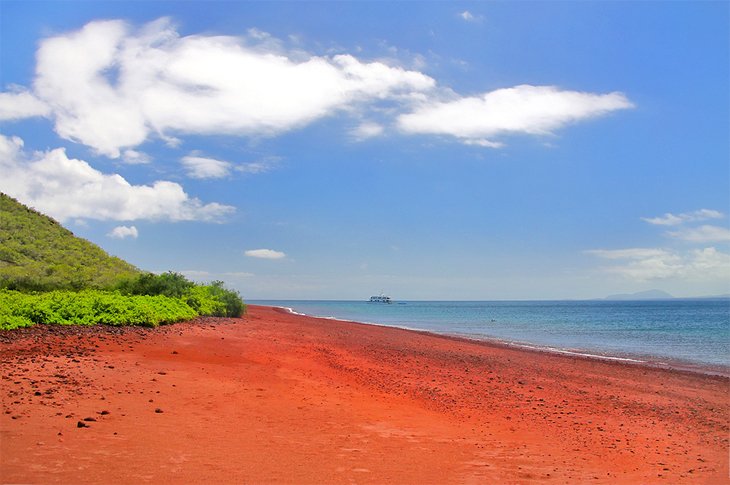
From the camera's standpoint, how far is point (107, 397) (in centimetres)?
979

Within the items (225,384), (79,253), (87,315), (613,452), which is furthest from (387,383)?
(79,253)

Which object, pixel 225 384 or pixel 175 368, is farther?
pixel 175 368

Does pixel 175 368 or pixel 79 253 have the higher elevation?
pixel 79 253

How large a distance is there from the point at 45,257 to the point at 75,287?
7.83 meters

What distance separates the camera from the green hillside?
912 inches

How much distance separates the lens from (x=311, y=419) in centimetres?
1008

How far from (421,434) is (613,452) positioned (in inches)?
133

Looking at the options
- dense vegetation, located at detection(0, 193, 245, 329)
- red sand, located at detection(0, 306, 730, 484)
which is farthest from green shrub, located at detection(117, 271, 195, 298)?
red sand, located at detection(0, 306, 730, 484)

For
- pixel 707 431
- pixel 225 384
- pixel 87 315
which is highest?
pixel 87 315

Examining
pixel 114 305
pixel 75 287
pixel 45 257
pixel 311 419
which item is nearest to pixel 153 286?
pixel 75 287

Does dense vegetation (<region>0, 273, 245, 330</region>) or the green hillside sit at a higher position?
the green hillside

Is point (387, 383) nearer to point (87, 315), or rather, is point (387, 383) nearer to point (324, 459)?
point (324, 459)

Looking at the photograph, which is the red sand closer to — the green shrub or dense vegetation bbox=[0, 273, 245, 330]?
dense vegetation bbox=[0, 273, 245, 330]

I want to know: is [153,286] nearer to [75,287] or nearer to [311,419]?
[75,287]
